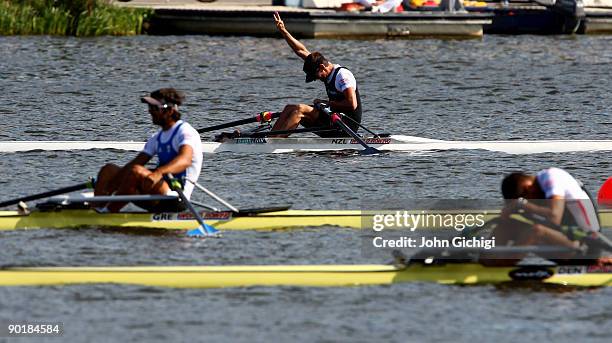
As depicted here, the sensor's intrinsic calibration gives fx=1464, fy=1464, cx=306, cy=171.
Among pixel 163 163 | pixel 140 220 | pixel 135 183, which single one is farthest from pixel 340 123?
pixel 135 183

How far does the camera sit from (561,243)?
1371cm

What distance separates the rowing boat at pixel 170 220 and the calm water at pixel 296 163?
12 cm

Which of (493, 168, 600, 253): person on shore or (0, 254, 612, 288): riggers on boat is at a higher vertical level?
(493, 168, 600, 253): person on shore

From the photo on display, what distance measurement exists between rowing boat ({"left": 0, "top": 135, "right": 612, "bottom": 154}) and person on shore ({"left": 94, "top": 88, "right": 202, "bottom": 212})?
6.62 metres

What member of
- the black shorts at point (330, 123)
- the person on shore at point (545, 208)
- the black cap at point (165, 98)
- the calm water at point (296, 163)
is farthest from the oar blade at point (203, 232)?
the black shorts at point (330, 123)

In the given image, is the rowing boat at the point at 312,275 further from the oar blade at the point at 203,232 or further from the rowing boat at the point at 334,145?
the rowing boat at the point at 334,145

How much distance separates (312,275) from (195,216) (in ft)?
7.78

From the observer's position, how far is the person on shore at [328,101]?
22344 millimetres

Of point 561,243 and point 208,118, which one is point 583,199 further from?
point 208,118

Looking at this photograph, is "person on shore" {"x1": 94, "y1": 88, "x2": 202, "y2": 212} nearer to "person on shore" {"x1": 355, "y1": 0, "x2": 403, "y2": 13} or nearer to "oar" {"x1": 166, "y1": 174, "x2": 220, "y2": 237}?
"oar" {"x1": 166, "y1": 174, "x2": 220, "y2": 237}

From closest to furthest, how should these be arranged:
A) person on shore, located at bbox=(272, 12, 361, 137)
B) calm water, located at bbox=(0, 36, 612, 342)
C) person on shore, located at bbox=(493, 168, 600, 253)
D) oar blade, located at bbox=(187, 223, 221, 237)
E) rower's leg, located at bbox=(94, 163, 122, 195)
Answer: calm water, located at bbox=(0, 36, 612, 342) < person on shore, located at bbox=(493, 168, 600, 253) < oar blade, located at bbox=(187, 223, 221, 237) < rower's leg, located at bbox=(94, 163, 122, 195) < person on shore, located at bbox=(272, 12, 361, 137)

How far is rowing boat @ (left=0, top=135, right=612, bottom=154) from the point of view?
2298 cm

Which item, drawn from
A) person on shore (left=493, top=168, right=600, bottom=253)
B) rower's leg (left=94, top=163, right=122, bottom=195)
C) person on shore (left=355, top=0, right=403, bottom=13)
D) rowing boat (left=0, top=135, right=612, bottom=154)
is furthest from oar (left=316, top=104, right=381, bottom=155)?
person on shore (left=355, top=0, right=403, bottom=13)

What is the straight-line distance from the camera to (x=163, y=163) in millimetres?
16469
